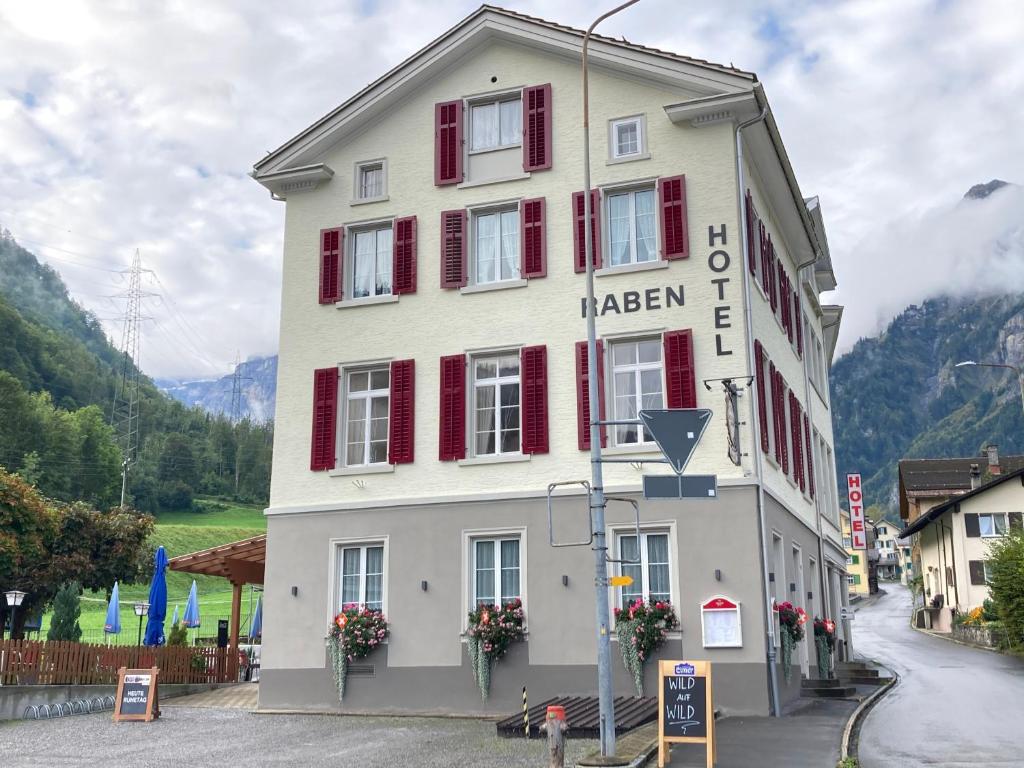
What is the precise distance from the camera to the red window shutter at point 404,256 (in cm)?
2211

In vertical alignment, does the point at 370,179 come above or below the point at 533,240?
above

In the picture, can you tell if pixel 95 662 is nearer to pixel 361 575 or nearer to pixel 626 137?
pixel 361 575

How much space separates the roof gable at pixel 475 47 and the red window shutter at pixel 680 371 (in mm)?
4580

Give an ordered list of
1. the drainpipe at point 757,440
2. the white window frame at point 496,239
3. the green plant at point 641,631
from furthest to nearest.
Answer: the white window frame at point 496,239, the green plant at point 641,631, the drainpipe at point 757,440

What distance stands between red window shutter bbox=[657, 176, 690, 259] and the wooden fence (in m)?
13.5

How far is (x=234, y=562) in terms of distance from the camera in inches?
1083

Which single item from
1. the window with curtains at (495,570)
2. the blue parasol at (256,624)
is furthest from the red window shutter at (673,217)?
the blue parasol at (256,624)

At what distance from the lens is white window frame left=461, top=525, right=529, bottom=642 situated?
19.9m

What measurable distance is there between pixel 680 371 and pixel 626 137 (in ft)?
15.8

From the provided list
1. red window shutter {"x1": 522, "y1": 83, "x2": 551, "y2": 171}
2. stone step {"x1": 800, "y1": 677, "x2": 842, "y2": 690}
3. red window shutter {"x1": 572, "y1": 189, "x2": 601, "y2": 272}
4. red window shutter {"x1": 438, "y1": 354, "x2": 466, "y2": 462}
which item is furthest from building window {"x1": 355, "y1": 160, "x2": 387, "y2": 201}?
stone step {"x1": 800, "y1": 677, "x2": 842, "y2": 690}

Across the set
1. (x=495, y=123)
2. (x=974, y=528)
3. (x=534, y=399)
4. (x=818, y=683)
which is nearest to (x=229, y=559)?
(x=534, y=399)

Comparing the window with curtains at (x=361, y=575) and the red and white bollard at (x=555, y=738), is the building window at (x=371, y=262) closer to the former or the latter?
the window with curtains at (x=361, y=575)

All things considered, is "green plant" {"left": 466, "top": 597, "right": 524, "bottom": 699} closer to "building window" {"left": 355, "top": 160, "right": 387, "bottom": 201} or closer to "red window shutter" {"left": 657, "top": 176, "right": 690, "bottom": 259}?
"red window shutter" {"left": 657, "top": 176, "right": 690, "bottom": 259}

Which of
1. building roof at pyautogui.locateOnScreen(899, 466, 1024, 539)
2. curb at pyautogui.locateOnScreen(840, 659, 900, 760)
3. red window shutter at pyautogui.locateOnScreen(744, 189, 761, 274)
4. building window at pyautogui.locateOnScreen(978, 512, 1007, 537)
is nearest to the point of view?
curb at pyautogui.locateOnScreen(840, 659, 900, 760)
